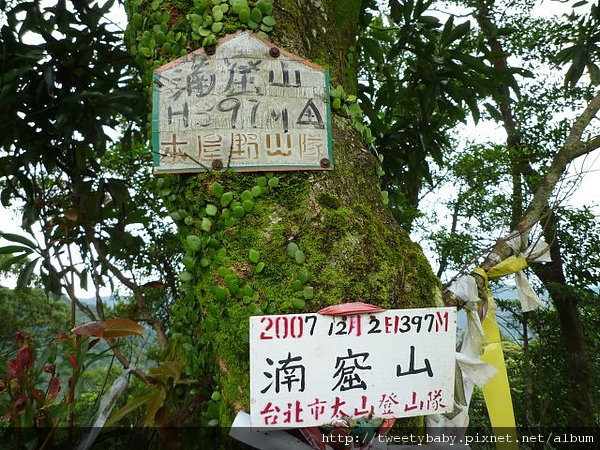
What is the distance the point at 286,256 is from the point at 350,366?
0.99 ft

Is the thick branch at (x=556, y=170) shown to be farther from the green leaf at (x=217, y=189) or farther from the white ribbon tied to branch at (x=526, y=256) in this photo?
the green leaf at (x=217, y=189)

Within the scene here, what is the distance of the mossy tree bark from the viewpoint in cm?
127

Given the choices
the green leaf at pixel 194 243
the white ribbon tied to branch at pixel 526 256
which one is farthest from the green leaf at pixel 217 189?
the white ribbon tied to branch at pixel 526 256

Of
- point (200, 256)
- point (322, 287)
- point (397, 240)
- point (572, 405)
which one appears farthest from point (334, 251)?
point (572, 405)

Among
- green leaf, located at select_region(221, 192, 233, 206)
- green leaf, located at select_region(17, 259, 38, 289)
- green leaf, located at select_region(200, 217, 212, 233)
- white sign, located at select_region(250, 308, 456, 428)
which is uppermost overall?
green leaf, located at select_region(221, 192, 233, 206)

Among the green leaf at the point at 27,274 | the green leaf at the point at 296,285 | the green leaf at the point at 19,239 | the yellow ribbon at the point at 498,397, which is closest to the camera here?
the green leaf at the point at 296,285

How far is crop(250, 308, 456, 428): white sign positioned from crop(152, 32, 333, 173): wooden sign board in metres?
0.44

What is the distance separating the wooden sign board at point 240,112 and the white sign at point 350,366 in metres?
0.44

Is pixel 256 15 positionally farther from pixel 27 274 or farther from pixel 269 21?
pixel 27 274

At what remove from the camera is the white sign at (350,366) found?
1151 mm

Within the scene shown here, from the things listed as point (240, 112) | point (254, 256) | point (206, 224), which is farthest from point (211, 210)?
point (240, 112)

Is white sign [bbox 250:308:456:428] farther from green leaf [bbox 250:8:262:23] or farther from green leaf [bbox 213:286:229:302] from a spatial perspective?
green leaf [bbox 250:8:262:23]

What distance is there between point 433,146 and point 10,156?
229 centimetres

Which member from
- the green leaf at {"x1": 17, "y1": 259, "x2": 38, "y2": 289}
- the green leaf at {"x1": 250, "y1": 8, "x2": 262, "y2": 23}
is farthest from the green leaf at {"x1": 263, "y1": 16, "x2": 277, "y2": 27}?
the green leaf at {"x1": 17, "y1": 259, "x2": 38, "y2": 289}
